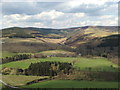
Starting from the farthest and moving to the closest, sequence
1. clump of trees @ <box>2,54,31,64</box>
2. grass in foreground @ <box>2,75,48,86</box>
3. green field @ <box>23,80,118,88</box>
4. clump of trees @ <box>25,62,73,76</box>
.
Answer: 1. clump of trees @ <box>2,54,31,64</box>
2. clump of trees @ <box>25,62,73,76</box>
3. grass in foreground @ <box>2,75,48,86</box>
4. green field @ <box>23,80,118,88</box>

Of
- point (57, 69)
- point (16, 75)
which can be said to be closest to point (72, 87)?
point (57, 69)

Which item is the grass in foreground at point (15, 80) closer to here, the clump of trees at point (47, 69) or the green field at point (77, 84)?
the green field at point (77, 84)

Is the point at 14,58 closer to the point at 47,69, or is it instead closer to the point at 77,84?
the point at 47,69

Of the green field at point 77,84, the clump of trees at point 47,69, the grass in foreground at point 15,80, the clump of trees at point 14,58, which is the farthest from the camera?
the clump of trees at point 14,58

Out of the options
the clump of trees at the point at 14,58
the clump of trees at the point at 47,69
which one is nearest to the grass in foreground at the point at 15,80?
the clump of trees at the point at 47,69

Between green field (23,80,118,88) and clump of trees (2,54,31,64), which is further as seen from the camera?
clump of trees (2,54,31,64)

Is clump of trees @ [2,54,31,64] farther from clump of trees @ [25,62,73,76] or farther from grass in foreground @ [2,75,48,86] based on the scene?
grass in foreground @ [2,75,48,86]

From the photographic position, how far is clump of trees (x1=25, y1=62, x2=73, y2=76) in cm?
8800

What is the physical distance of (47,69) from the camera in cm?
9156

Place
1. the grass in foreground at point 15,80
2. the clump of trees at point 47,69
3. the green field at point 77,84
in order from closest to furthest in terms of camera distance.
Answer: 1. the green field at point 77,84
2. the grass in foreground at point 15,80
3. the clump of trees at point 47,69

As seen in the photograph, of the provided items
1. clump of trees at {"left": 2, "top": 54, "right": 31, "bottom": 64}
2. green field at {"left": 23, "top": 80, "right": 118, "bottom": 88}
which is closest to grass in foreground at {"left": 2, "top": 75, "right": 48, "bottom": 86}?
green field at {"left": 23, "top": 80, "right": 118, "bottom": 88}

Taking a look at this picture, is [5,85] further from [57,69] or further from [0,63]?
[0,63]

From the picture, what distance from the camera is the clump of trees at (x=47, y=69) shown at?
88.0 meters

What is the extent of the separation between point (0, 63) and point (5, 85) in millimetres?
40835
